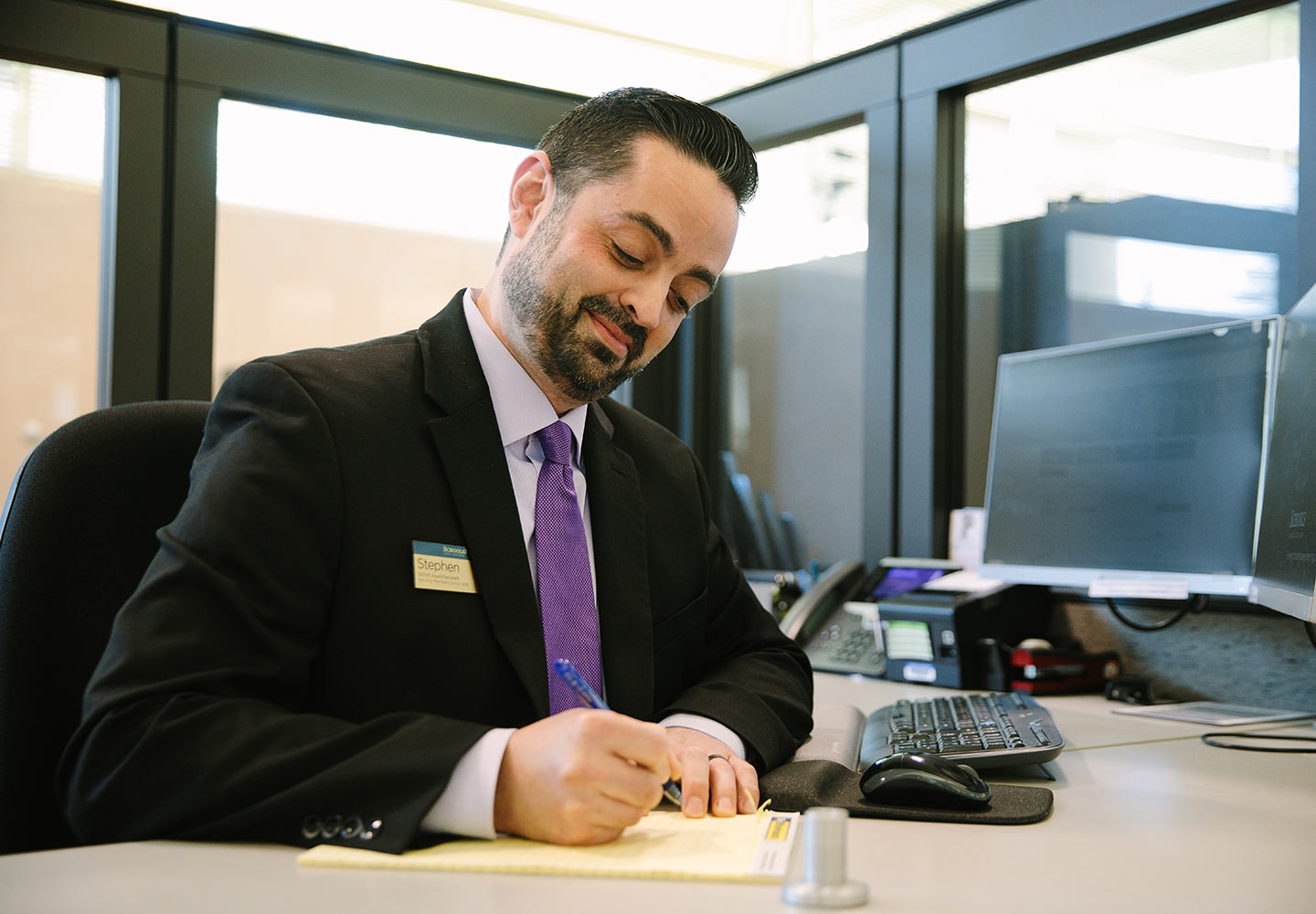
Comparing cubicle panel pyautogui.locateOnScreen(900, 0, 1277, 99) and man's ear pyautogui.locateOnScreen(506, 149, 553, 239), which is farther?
cubicle panel pyautogui.locateOnScreen(900, 0, 1277, 99)

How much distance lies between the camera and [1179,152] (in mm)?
2016

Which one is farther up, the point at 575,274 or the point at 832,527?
the point at 575,274

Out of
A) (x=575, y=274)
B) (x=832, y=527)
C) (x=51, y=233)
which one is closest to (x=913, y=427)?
(x=832, y=527)

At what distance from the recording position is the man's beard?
1189mm

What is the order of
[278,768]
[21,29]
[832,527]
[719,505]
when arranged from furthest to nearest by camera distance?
[719,505] < [832,527] < [21,29] < [278,768]

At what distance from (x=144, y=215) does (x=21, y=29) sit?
1.37 feet

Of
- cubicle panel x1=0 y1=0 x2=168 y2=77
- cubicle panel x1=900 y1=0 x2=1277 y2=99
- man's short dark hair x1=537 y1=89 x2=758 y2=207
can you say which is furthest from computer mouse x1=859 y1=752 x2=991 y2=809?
cubicle panel x1=0 y1=0 x2=168 y2=77

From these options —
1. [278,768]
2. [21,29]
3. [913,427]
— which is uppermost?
[21,29]

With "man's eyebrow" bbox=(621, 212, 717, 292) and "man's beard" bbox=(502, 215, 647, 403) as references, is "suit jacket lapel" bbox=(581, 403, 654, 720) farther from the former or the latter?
"man's eyebrow" bbox=(621, 212, 717, 292)

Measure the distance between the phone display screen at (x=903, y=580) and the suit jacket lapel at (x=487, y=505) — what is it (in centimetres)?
113

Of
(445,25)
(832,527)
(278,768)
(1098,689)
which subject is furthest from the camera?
(445,25)

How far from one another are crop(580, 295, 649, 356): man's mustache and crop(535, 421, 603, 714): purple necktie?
13 centimetres

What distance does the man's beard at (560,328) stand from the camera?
1.19m

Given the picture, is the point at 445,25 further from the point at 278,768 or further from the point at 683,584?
the point at 278,768
